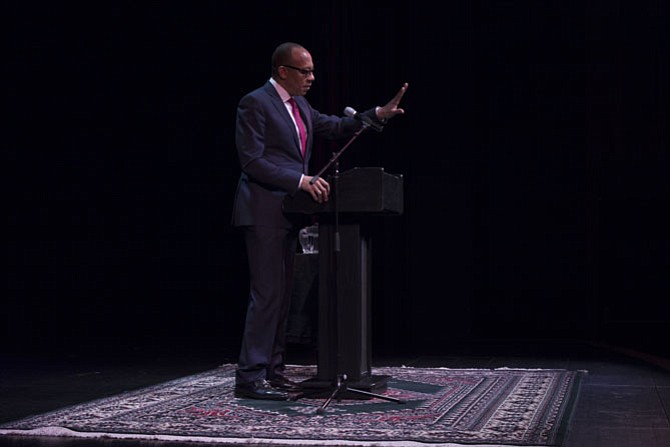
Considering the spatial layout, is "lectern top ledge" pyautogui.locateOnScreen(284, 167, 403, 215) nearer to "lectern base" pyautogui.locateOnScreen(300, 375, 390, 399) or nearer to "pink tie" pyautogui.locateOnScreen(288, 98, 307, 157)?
"pink tie" pyautogui.locateOnScreen(288, 98, 307, 157)

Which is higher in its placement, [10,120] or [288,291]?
[10,120]

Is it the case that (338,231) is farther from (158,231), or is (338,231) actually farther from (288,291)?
(158,231)

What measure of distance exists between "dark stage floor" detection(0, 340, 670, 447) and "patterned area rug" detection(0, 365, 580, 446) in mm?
113

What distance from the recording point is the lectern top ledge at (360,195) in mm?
3285

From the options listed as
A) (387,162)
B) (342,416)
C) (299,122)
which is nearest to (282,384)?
(342,416)

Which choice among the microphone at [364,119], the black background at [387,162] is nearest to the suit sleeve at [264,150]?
the microphone at [364,119]

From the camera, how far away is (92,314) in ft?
23.1

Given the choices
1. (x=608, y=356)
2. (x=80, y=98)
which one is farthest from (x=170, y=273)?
(x=608, y=356)

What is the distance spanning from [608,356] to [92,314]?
12.2ft

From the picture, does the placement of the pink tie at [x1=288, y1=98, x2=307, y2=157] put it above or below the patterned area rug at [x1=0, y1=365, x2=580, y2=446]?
above

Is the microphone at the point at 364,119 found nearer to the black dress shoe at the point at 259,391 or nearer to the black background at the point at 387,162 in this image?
the black dress shoe at the point at 259,391

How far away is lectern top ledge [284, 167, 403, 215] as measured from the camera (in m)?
3.29

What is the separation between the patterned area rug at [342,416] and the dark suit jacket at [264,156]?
0.68m

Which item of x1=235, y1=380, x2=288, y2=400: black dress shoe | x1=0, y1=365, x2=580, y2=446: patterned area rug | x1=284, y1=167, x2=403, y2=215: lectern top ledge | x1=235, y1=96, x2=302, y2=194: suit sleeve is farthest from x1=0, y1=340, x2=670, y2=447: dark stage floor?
x1=235, y1=96, x2=302, y2=194: suit sleeve
